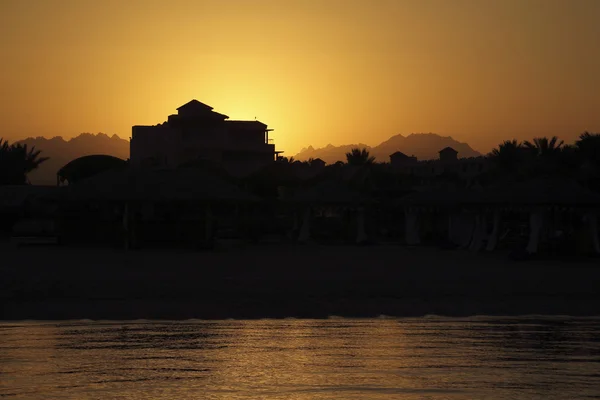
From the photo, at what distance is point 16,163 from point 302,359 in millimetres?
60692

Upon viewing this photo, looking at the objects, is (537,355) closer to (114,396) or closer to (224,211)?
(114,396)

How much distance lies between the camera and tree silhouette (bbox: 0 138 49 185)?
68.0m

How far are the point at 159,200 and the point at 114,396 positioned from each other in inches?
1014

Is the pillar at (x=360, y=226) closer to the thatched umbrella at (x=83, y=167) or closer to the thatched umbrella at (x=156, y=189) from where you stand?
the thatched umbrella at (x=156, y=189)

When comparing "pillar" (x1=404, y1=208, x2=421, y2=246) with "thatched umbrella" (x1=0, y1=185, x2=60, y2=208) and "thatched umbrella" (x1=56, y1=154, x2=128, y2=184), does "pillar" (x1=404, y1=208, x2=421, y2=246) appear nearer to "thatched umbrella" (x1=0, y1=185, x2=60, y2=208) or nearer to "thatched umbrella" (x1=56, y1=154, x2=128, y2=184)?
"thatched umbrella" (x1=56, y1=154, x2=128, y2=184)

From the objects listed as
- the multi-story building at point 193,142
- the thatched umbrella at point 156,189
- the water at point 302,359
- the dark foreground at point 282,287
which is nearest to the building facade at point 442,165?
the multi-story building at point 193,142

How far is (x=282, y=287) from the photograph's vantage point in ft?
71.3

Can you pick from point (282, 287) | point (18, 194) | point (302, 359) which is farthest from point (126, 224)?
point (302, 359)

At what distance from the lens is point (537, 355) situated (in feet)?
44.3

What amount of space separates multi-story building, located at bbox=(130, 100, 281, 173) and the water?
57613 millimetres

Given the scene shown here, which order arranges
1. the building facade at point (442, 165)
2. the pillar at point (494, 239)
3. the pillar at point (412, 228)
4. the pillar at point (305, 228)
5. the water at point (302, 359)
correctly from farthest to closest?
the building facade at point (442, 165) → the pillar at point (305, 228) → the pillar at point (412, 228) → the pillar at point (494, 239) → the water at point (302, 359)

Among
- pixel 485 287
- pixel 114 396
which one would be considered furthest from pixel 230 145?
pixel 114 396

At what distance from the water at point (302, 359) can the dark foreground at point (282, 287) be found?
161 centimetres

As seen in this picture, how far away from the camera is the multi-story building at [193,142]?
73750 mm
